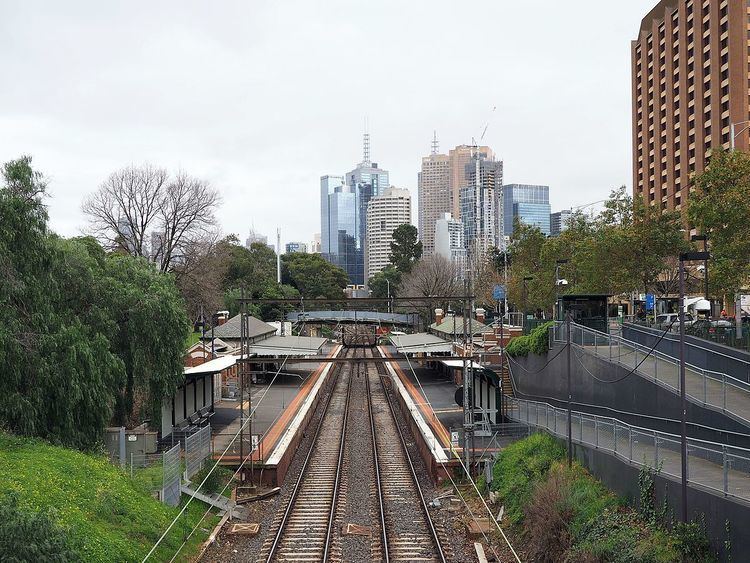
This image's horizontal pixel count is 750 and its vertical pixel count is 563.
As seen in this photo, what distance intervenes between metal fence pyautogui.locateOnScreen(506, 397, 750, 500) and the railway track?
4.94 metres

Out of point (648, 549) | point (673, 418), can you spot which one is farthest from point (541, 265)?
point (648, 549)

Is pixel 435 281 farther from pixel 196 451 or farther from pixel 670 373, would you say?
pixel 196 451

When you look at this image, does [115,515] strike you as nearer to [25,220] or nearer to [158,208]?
[25,220]

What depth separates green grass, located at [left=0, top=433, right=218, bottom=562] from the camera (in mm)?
13734

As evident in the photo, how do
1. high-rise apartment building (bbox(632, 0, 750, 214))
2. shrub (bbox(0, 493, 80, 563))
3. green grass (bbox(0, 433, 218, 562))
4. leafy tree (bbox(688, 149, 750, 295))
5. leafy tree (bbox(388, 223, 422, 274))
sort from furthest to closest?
leafy tree (bbox(388, 223, 422, 274)) < high-rise apartment building (bbox(632, 0, 750, 214)) < leafy tree (bbox(688, 149, 750, 295)) < green grass (bbox(0, 433, 218, 562)) < shrub (bbox(0, 493, 80, 563))

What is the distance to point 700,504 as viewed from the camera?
12945 mm

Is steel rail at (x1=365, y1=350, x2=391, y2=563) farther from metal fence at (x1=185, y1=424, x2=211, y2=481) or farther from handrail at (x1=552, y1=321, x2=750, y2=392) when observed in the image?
handrail at (x1=552, y1=321, x2=750, y2=392)

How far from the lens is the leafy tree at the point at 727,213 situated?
22734 millimetres

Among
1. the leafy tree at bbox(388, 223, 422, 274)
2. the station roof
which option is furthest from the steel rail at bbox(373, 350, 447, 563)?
the leafy tree at bbox(388, 223, 422, 274)

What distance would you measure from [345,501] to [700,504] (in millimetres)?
11263

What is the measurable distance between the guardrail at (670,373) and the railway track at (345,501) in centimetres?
764

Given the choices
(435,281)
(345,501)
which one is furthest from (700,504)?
(435,281)

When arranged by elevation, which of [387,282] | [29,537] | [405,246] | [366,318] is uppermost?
[405,246]

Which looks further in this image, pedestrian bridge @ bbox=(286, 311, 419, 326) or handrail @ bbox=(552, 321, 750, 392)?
pedestrian bridge @ bbox=(286, 311, 419, 326)
